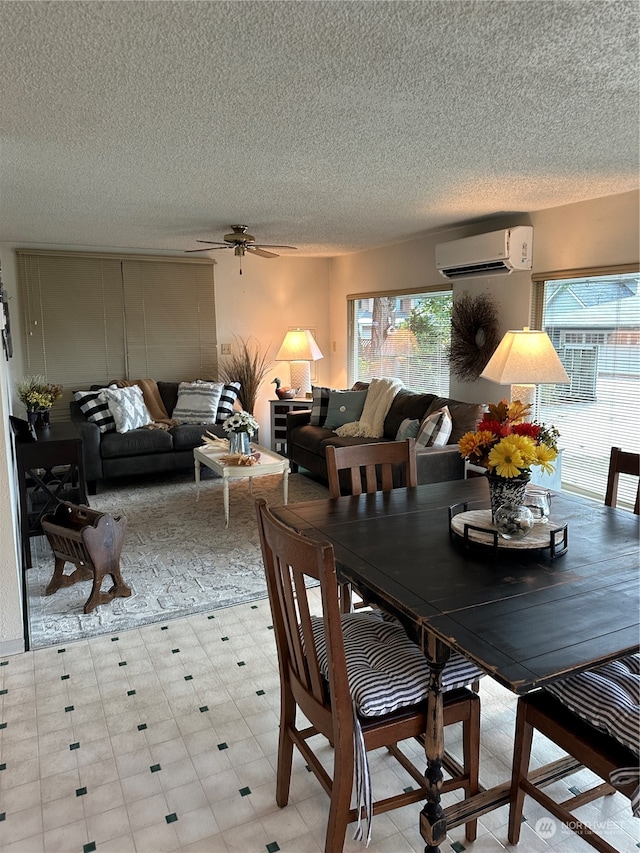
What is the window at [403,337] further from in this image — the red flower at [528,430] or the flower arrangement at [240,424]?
the red flower at [528,430]

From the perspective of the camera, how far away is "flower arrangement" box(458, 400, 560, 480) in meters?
1.85

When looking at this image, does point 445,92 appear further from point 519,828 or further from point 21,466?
point 21,466

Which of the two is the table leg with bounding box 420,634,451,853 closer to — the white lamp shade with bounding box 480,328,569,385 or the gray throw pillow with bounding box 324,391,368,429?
the white lamp shade with bounding box 480,328,569,385

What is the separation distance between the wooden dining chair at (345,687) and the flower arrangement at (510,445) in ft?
1.97

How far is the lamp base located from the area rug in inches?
68.0

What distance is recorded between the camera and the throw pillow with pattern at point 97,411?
18.5 feet

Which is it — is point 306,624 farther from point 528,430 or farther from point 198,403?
point 198,403

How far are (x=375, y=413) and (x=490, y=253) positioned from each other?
5.95ft

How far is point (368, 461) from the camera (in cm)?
266

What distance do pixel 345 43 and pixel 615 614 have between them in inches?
69.3

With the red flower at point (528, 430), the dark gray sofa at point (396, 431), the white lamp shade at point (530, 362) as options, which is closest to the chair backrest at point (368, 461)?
the red flower at point (528, 430)

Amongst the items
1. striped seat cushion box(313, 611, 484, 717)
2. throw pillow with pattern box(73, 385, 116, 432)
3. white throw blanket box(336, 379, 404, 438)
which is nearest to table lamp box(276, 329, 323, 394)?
white throw blanket box(336, 379, 404, 438)

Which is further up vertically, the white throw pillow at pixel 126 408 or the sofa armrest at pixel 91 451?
the white throw pillow at pixel 126 408

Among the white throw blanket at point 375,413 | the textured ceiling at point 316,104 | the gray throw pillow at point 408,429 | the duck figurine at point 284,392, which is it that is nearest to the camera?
the textured ceiling at point 316,104
